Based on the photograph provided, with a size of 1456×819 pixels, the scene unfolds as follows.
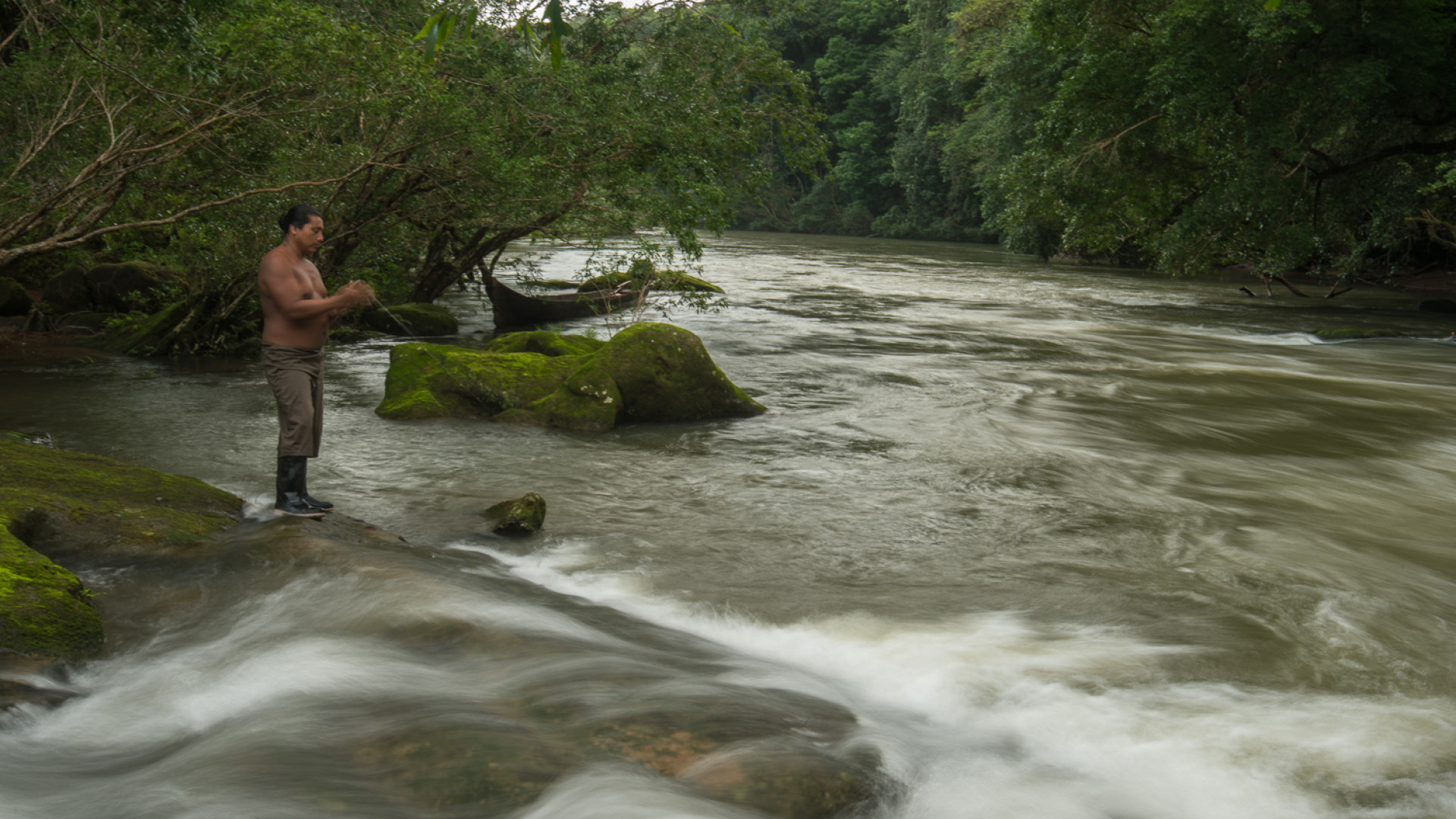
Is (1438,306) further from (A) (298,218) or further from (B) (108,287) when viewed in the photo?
(B) (108,287)

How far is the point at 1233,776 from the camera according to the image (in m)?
4.12

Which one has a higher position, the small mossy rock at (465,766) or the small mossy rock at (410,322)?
the small mossy rock at (410,322)

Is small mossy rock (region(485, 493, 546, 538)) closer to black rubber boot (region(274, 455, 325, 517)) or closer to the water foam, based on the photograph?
black rubber boot (region(274, 455, 325, 517))

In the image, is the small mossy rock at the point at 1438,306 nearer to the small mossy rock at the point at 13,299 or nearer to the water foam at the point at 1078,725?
the water foam at the point at 1078,725

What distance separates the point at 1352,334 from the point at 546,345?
15.1 metres

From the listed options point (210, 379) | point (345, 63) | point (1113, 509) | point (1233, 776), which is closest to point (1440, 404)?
point (1113, 509)

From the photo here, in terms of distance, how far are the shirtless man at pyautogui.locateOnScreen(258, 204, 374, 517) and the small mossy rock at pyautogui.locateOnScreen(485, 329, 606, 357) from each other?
648 cm

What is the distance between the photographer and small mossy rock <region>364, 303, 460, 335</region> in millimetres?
16984

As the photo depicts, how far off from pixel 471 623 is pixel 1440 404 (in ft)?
42.0

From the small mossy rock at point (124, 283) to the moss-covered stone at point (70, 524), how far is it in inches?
378

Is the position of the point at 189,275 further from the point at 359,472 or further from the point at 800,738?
the point at 800,738

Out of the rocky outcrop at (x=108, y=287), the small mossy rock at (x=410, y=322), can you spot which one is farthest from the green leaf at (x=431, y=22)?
the small mossy rock at (x=410, y=322)

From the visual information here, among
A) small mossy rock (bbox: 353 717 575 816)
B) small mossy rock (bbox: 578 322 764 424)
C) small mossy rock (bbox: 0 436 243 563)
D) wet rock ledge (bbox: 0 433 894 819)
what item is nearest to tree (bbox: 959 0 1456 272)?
small mossy rock (bbox: 578 322 764 424)

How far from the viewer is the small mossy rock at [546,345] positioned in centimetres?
1282
